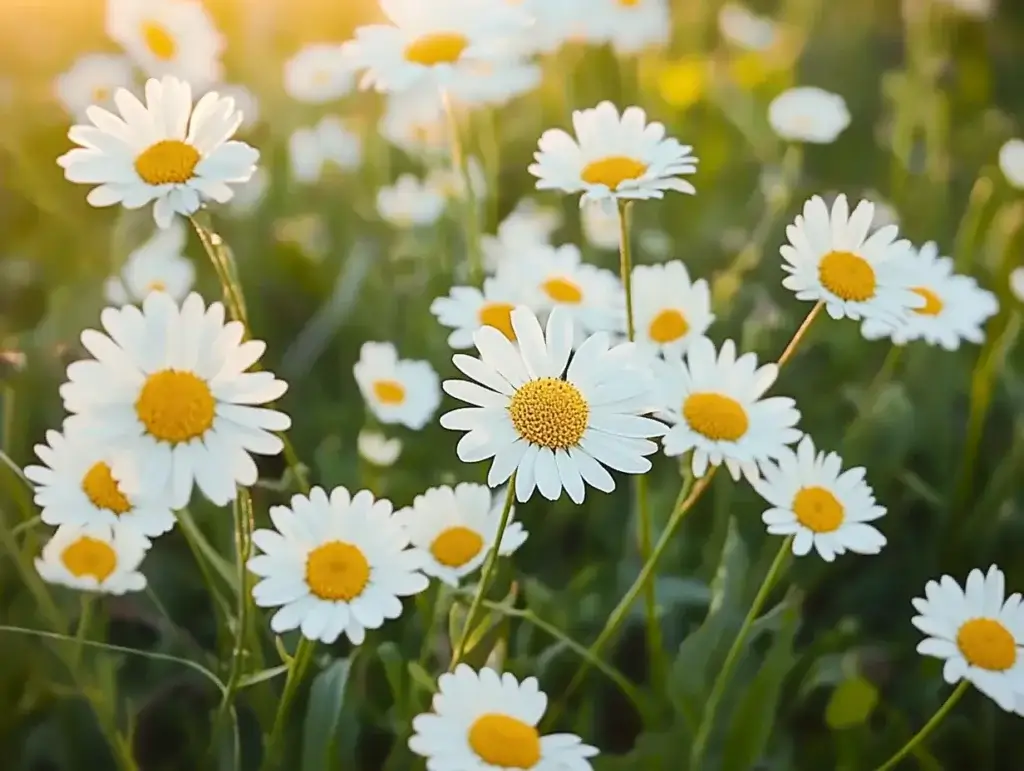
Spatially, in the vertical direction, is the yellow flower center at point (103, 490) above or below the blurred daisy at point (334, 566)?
above

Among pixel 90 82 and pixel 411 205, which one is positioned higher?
pixel 90 82

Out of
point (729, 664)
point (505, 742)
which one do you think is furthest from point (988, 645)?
point (505, 742)

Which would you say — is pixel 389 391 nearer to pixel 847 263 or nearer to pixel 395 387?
pixel 395 387

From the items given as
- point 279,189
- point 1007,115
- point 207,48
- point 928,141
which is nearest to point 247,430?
point 207,48

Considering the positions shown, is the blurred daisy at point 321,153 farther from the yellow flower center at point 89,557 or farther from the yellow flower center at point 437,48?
the yellow flower center at point 89,557

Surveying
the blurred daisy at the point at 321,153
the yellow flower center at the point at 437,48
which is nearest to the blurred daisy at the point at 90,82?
the blurred daisy at the point at 321,153
